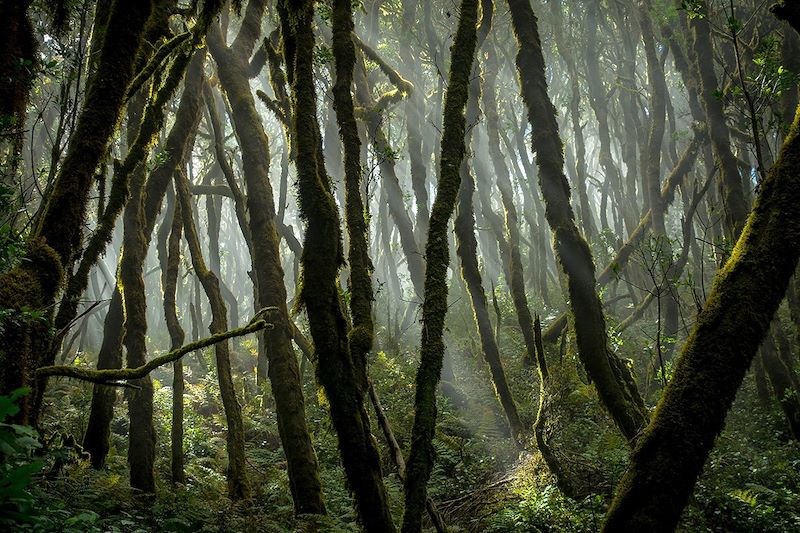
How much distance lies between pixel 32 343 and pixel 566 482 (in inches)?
224

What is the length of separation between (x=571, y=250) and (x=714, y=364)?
2724mm

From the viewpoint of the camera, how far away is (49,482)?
443 cm

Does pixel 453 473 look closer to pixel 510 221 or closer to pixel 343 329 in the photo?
pixel 343 329

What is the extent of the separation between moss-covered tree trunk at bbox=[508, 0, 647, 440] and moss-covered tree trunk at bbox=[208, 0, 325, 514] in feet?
10.1

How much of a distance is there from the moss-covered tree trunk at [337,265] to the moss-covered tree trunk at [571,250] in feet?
8.11

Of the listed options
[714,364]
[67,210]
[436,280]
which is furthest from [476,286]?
[67,210]

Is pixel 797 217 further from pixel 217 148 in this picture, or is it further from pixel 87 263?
pixel 217 148

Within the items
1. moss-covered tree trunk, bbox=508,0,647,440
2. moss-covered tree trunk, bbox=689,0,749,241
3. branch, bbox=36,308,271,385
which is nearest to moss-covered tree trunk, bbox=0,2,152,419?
branch, bbox=36,308,271,385

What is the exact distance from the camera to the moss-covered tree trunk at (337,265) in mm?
3457

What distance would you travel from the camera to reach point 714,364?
115 inches

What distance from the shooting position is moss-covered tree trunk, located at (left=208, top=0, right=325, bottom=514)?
5.32 m

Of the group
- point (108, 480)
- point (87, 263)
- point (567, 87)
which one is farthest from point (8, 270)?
point (567, 87)

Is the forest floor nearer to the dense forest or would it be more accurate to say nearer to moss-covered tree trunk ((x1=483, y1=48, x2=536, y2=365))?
the dense forest

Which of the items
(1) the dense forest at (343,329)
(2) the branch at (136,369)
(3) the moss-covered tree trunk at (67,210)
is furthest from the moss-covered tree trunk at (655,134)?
(3) the moss-covered tree trunk at (67,210)
